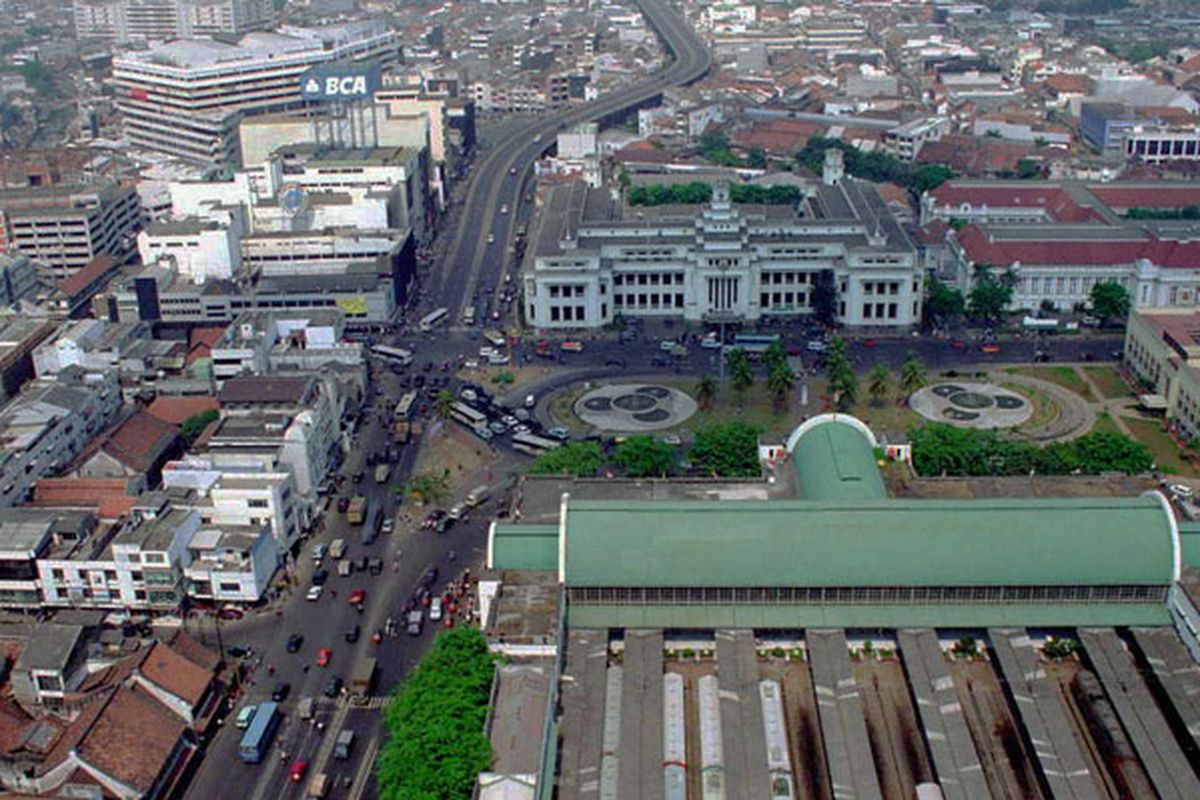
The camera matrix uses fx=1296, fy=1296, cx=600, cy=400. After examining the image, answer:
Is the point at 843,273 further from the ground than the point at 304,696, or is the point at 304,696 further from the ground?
the point at 843,273

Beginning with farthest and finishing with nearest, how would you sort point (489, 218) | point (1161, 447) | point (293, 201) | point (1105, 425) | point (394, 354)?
point (489, 218)
point (293, 201)
point (394, 354)
point (1105, 425)
point (1161, 447)

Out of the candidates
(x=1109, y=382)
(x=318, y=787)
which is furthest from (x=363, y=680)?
(x=1109, y=382)

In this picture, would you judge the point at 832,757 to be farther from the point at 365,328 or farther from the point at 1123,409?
the point at 365,328

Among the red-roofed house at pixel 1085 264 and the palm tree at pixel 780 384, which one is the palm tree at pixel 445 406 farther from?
the red-roofed house at pixel 1085 264

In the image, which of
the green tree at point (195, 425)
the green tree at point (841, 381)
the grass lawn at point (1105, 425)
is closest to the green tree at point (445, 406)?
the green tree at point (195, 425)

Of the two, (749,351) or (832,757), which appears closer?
(832,757)

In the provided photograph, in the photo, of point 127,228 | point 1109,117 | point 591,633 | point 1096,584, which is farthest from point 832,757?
point 1109,117

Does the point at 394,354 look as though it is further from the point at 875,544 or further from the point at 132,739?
the point at 875,544
